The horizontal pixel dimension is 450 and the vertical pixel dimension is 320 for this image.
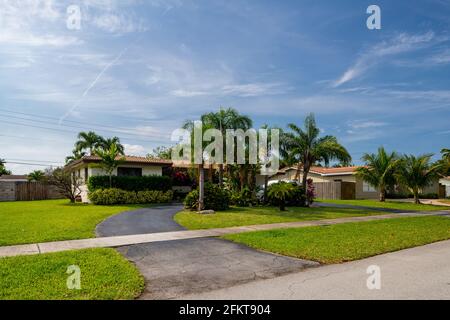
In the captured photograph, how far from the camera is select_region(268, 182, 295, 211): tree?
65.1ft

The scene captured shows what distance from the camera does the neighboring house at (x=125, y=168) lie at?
Result: 25362 millimetres

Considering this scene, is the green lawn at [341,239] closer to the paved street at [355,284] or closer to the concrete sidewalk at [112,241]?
the paved street at [355,284]

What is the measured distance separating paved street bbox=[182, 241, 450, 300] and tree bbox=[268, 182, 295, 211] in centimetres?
1241

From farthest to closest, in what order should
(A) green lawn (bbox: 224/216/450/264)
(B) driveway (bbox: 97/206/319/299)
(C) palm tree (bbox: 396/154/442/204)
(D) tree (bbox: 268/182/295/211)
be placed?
(C) palm tree (bbox: 396/154/442/204) < (D) tree (bbox: 268/182/295/211) < (A) green lawn (bbox: 224/216/450/264) < (B) driveway (bbox: 97/206/319/299)

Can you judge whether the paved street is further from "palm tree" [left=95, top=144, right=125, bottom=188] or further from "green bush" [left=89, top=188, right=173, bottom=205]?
"palm tree" [left=95, top=144, right=125, bottom=188]

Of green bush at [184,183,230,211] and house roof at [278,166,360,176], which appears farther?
house roof at [278,166,360,176]

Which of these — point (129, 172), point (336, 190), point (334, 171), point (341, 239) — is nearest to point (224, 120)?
point (129, 172)

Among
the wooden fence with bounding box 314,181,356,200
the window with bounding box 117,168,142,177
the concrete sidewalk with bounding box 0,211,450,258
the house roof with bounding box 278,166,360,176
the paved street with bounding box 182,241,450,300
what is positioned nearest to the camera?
the paved street with bounding box 182,241,450,300

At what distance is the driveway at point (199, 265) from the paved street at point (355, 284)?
1.21 feet

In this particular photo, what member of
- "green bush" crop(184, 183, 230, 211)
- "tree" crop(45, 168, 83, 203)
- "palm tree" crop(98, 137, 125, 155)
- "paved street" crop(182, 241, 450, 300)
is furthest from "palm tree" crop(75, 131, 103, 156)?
"paved street" crop(182, 241, 450, 300)

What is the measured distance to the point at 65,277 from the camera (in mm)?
5641

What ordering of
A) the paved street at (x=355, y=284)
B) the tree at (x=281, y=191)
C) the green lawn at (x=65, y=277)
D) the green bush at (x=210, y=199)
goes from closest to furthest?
the green lawn at (x=65, y=277)
the paved street at (x=355, y=284)
the green bush at (x=210, y=199)
the tree at (x=281, y=191)

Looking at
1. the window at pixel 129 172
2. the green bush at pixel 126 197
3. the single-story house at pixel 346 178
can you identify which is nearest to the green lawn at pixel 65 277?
the green bush at pixel 126 197
